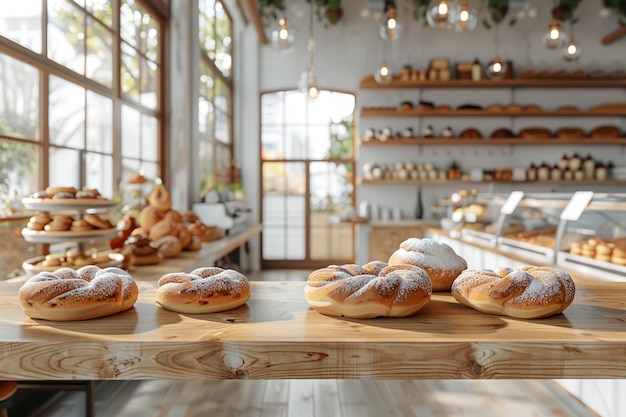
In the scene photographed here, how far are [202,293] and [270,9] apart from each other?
22.0ft

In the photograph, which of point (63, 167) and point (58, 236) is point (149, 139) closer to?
point (63, 167)

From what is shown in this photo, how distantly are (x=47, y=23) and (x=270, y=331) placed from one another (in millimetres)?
2704

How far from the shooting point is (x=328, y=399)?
8.63 feet

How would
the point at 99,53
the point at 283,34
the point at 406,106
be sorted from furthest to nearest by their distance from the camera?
the point at 406,106
the point at 283,34
the point at 99,53

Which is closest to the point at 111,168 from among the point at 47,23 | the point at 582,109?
the point at 47,23

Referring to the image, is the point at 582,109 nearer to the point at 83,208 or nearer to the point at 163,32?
the point at 163,32

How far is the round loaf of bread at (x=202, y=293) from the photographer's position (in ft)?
3.27

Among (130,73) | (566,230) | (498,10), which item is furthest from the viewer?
(498,10)

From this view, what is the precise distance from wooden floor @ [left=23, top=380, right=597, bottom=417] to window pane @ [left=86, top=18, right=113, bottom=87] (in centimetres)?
200

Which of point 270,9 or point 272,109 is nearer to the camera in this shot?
point 270,9

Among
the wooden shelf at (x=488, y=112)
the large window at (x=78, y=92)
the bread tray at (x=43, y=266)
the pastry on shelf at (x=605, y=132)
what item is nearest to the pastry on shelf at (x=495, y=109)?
the wooden shelf at (x=488, y=112)

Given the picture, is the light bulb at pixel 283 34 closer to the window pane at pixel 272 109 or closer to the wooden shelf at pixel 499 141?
the wooden shelf at pixel 499 141

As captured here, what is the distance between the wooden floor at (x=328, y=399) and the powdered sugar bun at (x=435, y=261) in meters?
1.44

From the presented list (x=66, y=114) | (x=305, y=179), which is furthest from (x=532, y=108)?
(x=66, y=114)
